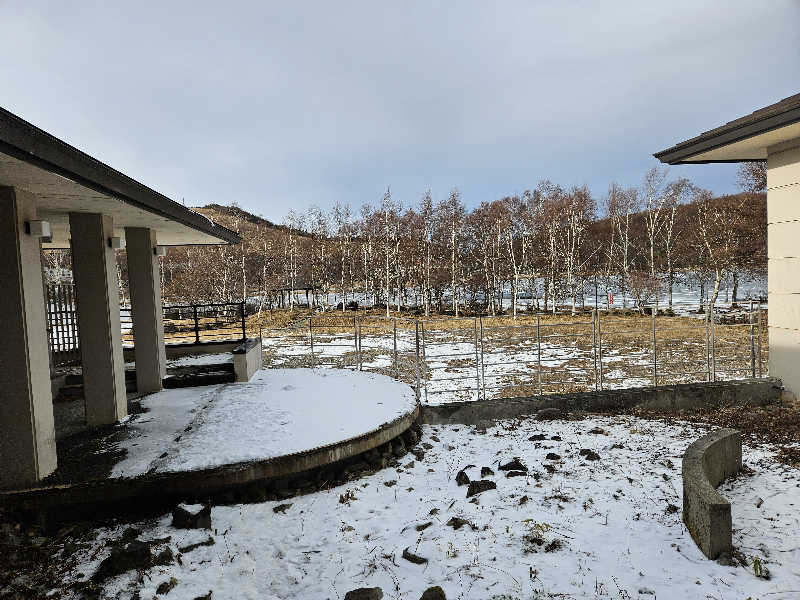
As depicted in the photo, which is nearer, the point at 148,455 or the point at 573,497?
the point at 573,497

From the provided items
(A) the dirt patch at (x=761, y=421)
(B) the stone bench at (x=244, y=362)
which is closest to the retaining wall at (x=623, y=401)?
(A) the dirt patch at (x=761, y=421)

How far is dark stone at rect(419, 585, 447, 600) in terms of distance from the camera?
2791mm

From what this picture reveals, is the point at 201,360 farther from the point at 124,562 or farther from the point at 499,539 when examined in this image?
the point at 499,539

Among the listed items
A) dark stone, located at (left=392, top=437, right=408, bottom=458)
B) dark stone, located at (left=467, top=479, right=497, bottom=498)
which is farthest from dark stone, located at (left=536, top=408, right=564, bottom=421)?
dark stone, located at (left=467, top=479, right=497, bottom=498)

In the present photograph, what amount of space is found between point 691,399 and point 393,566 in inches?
260

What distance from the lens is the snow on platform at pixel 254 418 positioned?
4.65 metres

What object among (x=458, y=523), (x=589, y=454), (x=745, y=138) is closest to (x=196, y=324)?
(x=458, y=523)

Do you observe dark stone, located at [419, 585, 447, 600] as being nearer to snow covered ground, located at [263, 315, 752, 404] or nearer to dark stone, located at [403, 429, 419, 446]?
dark stone, located at [403, 429, 419, 446]

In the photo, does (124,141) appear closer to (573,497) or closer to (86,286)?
(86,286)

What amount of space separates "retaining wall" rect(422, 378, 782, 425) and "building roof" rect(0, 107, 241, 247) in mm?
4951

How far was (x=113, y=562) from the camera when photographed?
3.18 meters

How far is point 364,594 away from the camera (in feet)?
9.36

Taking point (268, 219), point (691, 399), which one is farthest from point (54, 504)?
point (268, 219)

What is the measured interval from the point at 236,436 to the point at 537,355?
971cm
